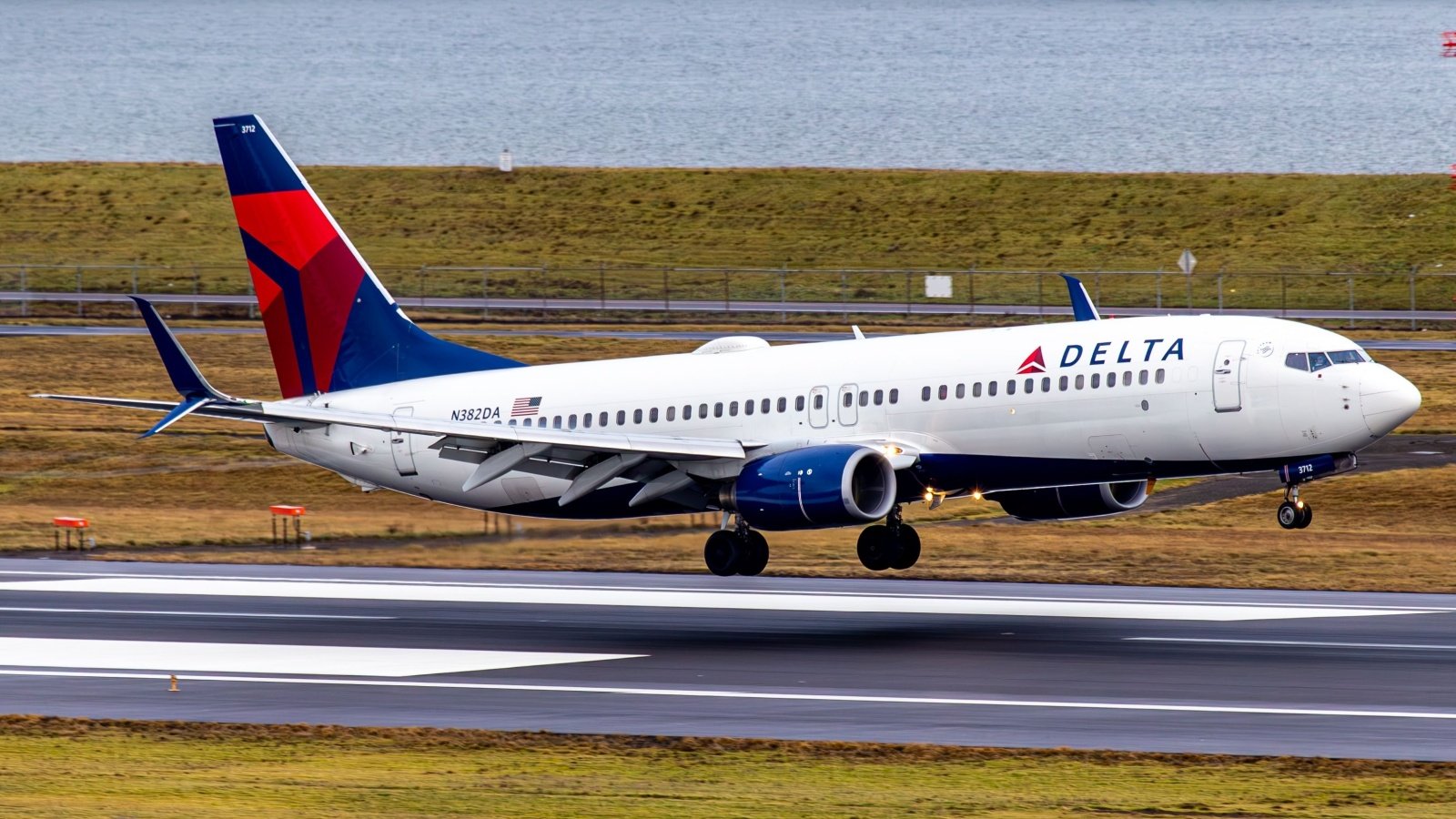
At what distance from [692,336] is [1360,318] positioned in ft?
103

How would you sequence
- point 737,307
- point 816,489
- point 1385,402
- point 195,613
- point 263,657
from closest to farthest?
point 263,657 → point 1385,402 → point 816,489 → point 195,613 → point 737,307

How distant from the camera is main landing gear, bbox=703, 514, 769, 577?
40.9m

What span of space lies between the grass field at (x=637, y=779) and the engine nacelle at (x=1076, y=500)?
1447 cm

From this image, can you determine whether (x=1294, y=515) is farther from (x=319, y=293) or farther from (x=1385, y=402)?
(x=319, y=293)

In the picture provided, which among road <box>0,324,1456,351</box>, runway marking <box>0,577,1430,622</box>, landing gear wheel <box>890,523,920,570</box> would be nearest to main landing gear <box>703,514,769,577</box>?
runway marking <box>0,577,1430,622</box>

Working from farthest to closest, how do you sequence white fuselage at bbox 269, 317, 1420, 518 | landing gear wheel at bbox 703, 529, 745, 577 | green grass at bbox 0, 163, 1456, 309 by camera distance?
green grass at bbox 0, 163, 1456, 309 < landing gear wheel at bbox 703, 529, 745, 577 < white fuselage at bbox 269, 317, 1420, 518

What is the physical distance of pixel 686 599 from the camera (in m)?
44.6

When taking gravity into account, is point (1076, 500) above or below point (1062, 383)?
below

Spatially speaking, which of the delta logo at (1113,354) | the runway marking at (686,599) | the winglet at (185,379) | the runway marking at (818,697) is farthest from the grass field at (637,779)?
the runway marking at (686,599)

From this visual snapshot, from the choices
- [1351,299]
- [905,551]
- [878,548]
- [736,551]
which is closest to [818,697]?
[736,551]

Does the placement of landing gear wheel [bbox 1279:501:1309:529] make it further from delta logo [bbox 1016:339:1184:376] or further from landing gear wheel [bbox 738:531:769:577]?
landing gear wheel [bbox 738:531:769:577]

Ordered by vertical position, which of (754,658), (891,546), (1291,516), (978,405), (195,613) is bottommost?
(754,658)

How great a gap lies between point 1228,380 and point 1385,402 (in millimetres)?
2900

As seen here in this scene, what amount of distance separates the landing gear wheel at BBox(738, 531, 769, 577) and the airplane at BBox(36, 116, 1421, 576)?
0.05 m
